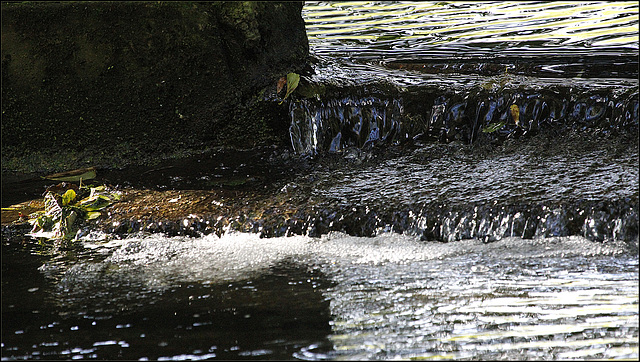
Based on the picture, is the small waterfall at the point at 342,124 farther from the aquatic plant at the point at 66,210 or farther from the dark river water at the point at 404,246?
the aquatic plant at the point at 66,210

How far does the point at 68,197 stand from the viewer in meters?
3.93

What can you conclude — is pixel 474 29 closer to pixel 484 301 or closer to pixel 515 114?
pixel 515 114

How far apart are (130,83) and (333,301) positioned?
2.61 meters

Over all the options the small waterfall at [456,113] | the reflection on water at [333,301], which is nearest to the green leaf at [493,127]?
A: the small waterfall at [456,113]

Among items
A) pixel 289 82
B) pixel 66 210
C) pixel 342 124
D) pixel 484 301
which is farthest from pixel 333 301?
pixel 289 82

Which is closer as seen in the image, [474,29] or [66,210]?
[66,210]

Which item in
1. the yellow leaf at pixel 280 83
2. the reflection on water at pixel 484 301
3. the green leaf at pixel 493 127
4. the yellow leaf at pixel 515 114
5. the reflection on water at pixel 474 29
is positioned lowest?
the reflection on water at pixel 484 301

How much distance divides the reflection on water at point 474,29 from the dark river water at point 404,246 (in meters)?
0.19

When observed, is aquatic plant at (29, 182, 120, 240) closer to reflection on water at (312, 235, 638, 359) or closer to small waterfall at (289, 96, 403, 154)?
small waterfall at (289, 96, 403, 154)

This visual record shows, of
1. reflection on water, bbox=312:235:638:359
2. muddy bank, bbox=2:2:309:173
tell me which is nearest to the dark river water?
reflection on water, bbox=312:235:638:359

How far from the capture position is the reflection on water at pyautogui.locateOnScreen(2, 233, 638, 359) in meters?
2.36

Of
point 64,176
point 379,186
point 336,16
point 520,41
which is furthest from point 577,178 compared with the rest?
point 336,16

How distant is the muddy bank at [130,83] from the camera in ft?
14.6

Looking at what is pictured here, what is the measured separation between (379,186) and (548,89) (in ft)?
5.51
